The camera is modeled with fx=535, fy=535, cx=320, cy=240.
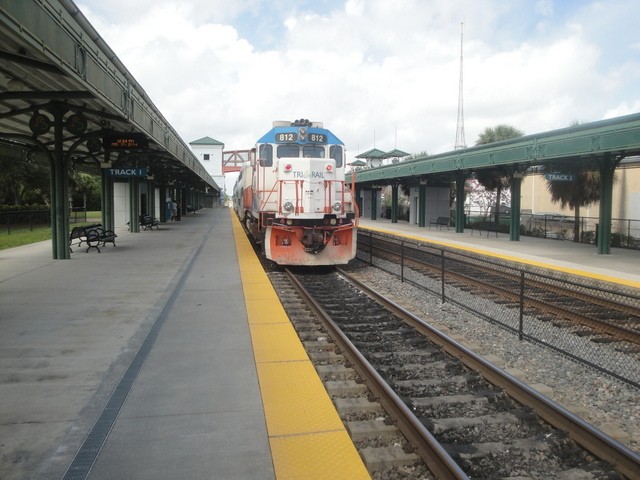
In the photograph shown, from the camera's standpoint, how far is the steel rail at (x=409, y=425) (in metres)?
3.69

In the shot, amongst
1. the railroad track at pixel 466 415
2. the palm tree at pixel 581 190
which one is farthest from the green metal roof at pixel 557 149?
the railroad track at pixel 466 415

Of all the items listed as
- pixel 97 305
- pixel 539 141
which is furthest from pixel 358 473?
pixel 539 141

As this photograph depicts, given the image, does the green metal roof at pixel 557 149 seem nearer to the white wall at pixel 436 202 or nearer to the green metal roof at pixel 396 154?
the white wall at pixel 436 202

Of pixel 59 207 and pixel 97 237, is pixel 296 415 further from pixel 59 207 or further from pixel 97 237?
pixel 97 237

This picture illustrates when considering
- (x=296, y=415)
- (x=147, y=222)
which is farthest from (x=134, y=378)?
(x=147, y=222)

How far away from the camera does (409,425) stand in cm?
437

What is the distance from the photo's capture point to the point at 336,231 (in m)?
13.6

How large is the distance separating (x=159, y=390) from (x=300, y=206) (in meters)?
8.43

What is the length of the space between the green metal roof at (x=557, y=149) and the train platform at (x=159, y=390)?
1091 centimetres

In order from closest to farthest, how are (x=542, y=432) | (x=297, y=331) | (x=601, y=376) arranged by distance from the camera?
(x=542, y=432) < (x=601, y=376) < (x=297, y=331)

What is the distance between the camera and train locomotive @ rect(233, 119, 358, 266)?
13.3 metres

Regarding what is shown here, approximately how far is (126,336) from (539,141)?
621 inches

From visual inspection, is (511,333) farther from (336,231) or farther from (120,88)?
(120,88)

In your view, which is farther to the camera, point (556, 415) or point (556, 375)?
point (556, 375)
